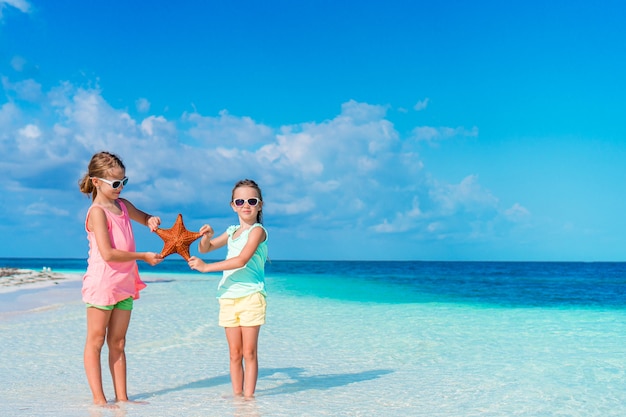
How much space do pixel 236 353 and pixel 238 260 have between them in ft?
2.81

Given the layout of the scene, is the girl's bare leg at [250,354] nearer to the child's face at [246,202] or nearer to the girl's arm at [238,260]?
the girl's arm at [238,260]

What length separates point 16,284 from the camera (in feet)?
64.9

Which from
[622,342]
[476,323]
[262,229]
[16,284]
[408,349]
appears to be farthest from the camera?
[16,284]

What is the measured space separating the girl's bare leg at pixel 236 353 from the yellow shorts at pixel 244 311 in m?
0.09

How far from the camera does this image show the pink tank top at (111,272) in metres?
4.32

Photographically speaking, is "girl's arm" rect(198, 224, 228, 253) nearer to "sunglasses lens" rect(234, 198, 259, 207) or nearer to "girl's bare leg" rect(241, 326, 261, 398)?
"sunglasses lens" rect(234, 198, 259, 207)

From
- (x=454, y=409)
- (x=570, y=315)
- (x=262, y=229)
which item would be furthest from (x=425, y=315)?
(x=262, y=229)

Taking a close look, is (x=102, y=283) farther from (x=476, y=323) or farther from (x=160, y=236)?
(x=476, y=323)

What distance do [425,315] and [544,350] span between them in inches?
176

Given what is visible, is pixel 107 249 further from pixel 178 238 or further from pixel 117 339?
Result: pixel 117 339

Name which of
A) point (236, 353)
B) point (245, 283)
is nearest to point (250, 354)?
point (236, 353)

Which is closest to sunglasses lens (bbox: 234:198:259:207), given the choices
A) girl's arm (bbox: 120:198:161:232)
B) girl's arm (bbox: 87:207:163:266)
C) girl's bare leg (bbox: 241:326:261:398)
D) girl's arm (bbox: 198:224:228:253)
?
girl's arm (bbox: 198:224:228:253)

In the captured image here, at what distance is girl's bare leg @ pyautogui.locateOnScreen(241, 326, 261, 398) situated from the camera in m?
4.62

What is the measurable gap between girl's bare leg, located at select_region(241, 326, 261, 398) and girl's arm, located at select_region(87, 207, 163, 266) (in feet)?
3.20
